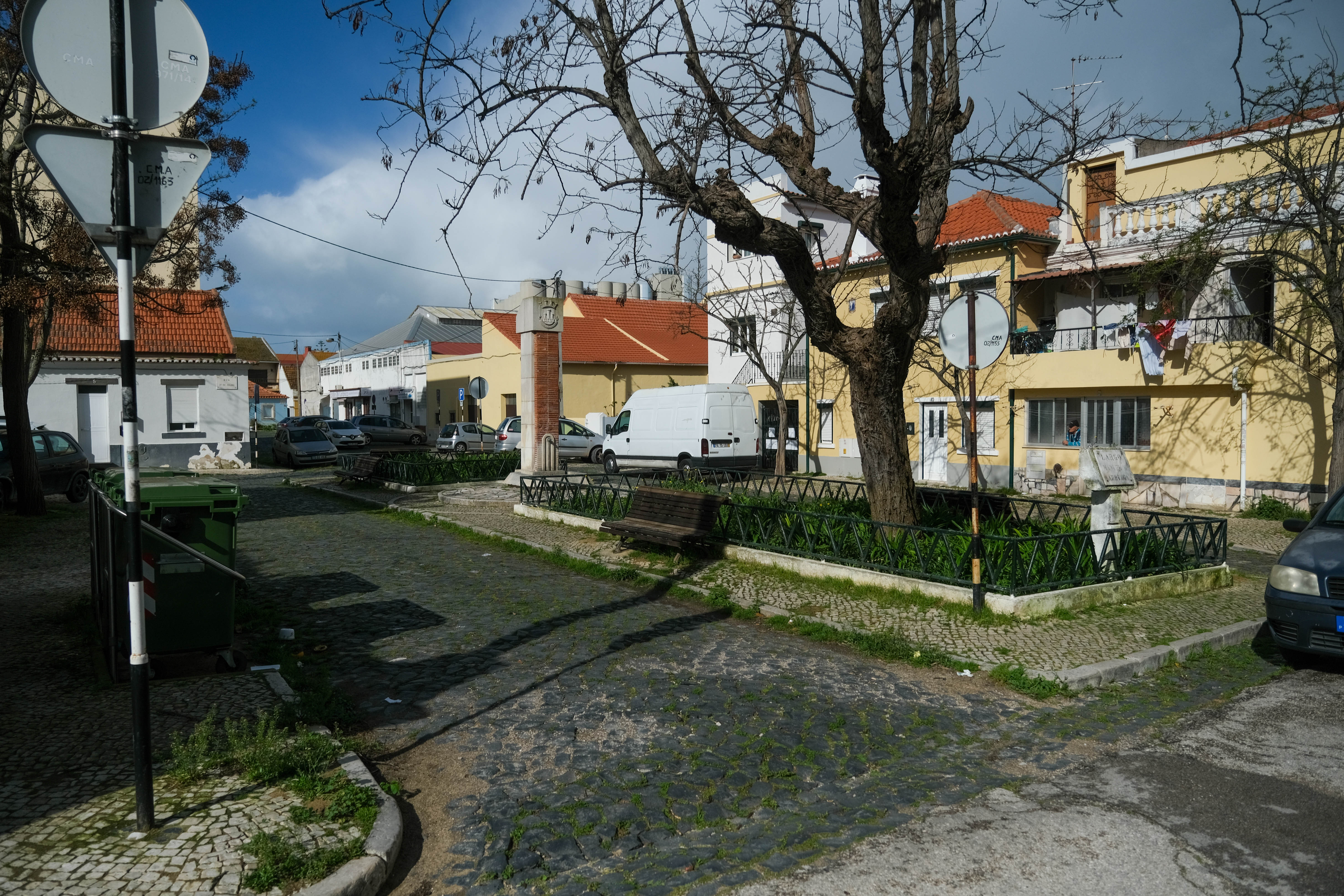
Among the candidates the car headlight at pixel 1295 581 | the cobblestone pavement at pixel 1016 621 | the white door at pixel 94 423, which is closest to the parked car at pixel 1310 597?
the car headlight at pixel 1295 581

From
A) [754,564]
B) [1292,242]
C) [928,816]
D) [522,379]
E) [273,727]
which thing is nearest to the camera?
[928,816]

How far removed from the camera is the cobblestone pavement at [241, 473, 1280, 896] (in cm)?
433

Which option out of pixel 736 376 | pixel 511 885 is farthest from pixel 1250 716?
pixel 736 376

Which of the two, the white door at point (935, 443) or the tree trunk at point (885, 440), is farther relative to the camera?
the white door at point (935, 443)

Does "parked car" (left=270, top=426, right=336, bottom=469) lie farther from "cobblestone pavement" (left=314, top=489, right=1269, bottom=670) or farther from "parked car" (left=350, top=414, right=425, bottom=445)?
"cobblestone pavement" (left=314, top=489, right=1269, bottom=670)

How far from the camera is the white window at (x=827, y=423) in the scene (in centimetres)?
2745

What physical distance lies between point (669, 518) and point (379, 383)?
1931 inches

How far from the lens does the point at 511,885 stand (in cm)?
395

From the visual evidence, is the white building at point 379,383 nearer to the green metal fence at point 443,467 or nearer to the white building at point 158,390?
the white building at point 158,390

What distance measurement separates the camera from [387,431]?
1618 inches

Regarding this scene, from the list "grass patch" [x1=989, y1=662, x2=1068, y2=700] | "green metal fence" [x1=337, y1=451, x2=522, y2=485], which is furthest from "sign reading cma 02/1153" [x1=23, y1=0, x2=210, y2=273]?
"green metal fence" [x1=337, y1=451, x2=522, y2=485]

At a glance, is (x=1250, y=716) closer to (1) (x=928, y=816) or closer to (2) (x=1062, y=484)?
(1) (x=928, y=816)

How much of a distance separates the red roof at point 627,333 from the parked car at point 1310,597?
2995cm

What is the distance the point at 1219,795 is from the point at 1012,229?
65.3ft
